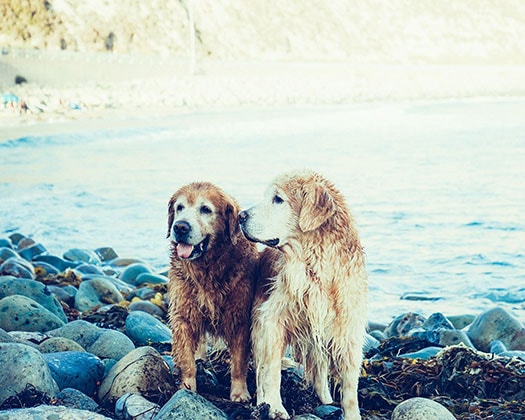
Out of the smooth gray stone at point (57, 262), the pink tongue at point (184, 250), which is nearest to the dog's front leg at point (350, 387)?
the pink tongue at point (184, 250)

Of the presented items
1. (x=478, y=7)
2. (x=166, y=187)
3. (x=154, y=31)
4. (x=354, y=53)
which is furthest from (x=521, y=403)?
(x=478, y=7)

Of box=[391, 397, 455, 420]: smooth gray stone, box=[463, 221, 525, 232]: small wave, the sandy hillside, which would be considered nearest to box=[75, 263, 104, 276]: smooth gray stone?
box=[463, 221, 525, 232]: small wave

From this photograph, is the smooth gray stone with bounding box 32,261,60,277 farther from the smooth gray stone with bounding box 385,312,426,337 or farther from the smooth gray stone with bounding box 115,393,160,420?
the smooth gray stone with bounding box 115,393,160,420

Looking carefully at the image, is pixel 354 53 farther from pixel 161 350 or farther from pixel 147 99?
pixel 161 350

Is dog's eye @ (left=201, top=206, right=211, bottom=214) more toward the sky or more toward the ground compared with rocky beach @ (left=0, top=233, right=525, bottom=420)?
more toward the sky

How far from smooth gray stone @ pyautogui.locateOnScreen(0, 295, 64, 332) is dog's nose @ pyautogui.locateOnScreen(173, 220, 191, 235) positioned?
6.20 feet

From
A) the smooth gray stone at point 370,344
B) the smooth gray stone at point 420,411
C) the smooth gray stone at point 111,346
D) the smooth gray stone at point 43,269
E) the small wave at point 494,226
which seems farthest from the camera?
the small wave at point 494,226

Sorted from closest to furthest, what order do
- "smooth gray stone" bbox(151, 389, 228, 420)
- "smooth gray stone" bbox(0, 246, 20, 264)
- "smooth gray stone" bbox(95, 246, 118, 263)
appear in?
1. "smooth gray stone" bbox(151, 389, 228, 420)
2. "smooth gray stone" bbox(0, 246, 20, 264)
3. "smooth gray stone" bbox(95, 246, 118, 263)

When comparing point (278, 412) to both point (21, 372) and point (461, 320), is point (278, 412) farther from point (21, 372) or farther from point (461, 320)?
point (461, 320)

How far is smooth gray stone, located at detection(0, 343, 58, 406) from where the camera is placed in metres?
4.20

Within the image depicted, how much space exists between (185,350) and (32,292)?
2443 mm

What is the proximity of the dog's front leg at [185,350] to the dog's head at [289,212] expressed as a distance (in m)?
0.73

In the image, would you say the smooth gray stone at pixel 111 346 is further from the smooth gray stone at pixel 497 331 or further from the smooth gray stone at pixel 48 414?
the smooth gray stone at pixel 497 331

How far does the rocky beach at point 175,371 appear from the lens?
4223mm
